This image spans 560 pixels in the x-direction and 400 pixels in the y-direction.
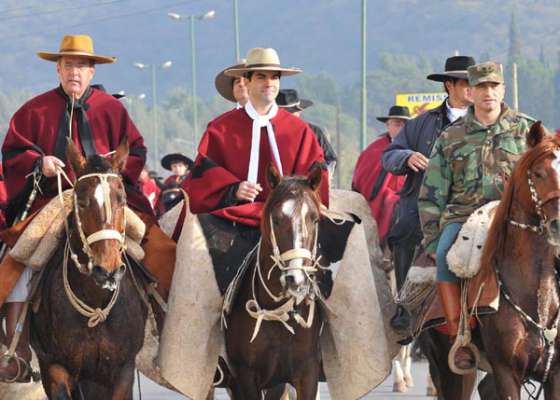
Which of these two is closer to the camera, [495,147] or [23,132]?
[495,147]

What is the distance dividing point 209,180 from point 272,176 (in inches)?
53.6

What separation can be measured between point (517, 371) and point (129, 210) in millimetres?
3365

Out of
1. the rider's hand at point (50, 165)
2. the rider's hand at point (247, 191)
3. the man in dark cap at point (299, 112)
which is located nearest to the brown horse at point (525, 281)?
the rider's hand at point (247, 191)

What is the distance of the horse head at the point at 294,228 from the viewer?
10.3m

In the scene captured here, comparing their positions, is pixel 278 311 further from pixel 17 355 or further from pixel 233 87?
pixel 233 87

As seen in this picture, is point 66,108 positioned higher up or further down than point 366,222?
higher up

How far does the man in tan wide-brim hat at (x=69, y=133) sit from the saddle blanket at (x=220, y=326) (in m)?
0.42

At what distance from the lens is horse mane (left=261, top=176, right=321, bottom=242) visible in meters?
10.5

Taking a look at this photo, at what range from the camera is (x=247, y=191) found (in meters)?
11.7

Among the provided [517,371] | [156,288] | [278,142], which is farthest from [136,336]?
[517,371]

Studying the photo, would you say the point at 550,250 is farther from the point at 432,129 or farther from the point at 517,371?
the point at 432,129

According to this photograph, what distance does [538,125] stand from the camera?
10328 millimetres

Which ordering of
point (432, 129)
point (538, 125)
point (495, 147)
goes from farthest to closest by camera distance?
point (432, 129)
point (495, 147)
point (538, 125)

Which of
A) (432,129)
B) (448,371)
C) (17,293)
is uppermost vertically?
(432,129)
